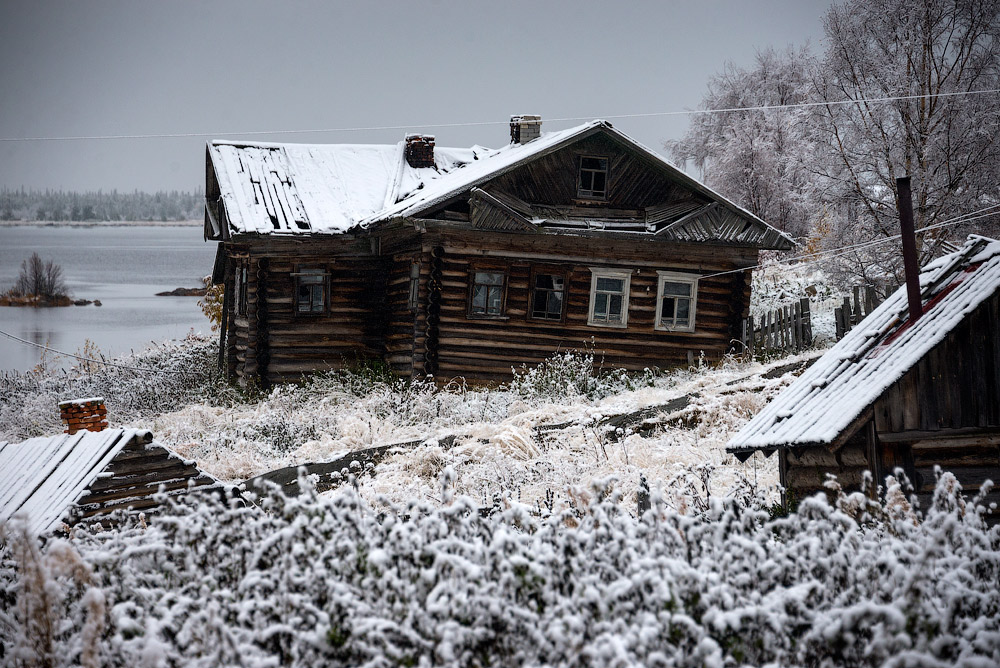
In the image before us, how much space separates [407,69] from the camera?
84.8m

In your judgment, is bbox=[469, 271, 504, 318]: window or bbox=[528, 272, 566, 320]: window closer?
bbox=[469, 271, 504, 318]: window

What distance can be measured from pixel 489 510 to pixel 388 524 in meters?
1.80

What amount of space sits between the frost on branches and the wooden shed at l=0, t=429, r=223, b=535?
→ 2007mm

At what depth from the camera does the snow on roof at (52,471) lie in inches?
228

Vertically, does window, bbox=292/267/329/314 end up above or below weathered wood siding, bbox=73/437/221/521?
above

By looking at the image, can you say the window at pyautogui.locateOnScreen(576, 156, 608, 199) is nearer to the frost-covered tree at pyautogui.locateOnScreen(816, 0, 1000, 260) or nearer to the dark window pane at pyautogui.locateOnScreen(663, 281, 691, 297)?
the dark window pane at pyautogui.locateOnScreen(663, 281, 691, 297)

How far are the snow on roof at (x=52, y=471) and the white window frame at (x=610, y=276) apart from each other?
11389 mm

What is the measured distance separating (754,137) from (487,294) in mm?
20890

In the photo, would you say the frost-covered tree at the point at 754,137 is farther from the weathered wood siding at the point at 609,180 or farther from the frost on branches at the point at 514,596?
the frost on branches at the point at 514,596

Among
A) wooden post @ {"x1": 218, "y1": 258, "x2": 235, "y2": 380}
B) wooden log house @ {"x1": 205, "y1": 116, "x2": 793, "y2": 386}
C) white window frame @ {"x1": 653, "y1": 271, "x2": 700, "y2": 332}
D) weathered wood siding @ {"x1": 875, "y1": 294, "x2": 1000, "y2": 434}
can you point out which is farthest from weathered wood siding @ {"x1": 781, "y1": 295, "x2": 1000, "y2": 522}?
wooden post @ {"x1": 218, "y1": 258, "x2": 235, "y2": 380}

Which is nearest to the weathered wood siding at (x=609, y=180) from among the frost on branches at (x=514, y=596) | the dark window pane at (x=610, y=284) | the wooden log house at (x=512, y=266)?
the wooden log house at (x=512, y=266)

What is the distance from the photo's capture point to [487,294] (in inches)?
643

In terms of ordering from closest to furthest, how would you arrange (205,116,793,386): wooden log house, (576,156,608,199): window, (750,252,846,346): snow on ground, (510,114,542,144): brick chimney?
(205,116,793,386): wooden log house → (576,156,608,199): window → (510,114,542,144): brick chimney → (750,252,846,346): snow on ground

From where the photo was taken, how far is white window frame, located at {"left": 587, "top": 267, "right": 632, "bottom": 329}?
16.5 metres
